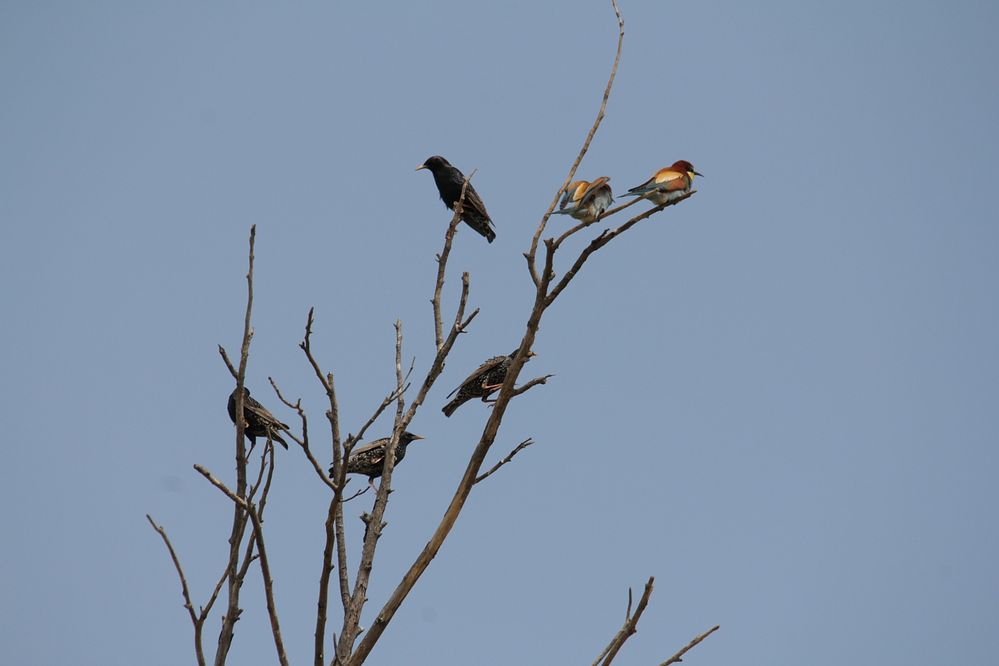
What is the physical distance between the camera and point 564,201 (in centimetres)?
638

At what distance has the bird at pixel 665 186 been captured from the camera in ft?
21.1

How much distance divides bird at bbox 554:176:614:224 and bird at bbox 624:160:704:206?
0.30 meters

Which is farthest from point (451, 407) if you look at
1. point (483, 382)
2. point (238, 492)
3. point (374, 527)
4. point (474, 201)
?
point (238, 492)

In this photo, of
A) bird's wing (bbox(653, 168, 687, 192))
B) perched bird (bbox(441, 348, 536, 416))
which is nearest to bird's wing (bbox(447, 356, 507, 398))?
perched bird (bbox(441, 348, 536, 416))

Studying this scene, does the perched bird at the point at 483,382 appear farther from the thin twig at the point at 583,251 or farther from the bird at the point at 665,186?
the thin twig at the point at 583,251

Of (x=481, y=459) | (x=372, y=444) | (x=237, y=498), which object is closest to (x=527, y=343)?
(x=481, y=459)

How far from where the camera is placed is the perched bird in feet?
26.4

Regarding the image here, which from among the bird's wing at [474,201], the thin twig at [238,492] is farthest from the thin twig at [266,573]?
the bird's wing at [474,201]

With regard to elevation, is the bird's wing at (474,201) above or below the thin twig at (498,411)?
above

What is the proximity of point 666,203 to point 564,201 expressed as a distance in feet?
3.20

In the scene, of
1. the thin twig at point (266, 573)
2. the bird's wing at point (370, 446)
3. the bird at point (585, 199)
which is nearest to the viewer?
the thin twig at point (266, 573)

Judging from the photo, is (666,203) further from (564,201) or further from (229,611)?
(229,611)

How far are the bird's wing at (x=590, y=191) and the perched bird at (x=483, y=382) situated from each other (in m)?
1.90

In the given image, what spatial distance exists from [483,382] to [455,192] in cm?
229
